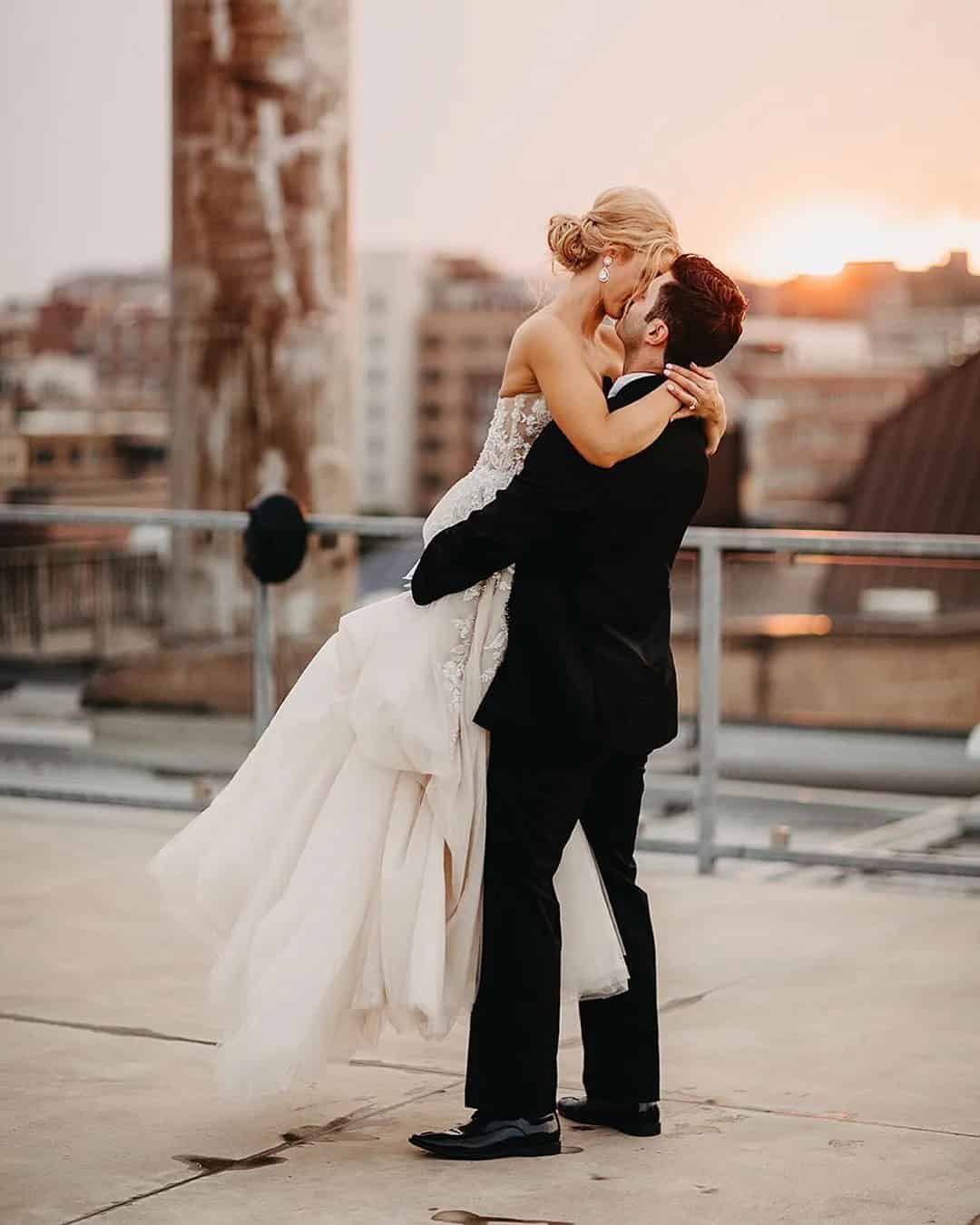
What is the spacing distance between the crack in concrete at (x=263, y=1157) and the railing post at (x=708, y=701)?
295 cm

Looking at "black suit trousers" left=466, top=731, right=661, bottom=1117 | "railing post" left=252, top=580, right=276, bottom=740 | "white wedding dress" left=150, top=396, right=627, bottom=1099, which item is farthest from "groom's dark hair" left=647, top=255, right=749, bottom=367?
"railing post" left=252, top=580, right=276, bottom=740

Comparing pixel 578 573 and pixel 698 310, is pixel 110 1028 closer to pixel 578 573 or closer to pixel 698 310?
pixel 578 573

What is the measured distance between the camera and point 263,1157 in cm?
424

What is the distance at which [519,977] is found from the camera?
4195 mm

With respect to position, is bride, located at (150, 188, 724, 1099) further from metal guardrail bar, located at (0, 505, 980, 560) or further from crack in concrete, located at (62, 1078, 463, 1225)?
metal guardrail bar, located at (0, 505, 980, 560)

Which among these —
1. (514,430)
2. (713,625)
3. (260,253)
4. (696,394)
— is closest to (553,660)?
(514,430)

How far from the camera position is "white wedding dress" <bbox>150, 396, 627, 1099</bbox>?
4172 millimetres

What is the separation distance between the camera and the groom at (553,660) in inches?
164

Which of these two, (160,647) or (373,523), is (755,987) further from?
(160,647)

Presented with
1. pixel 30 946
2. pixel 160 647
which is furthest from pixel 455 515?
pixel 160 647

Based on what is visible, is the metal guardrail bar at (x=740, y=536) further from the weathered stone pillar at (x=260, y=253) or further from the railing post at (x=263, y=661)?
the weathered stone pillar at (x=260, y=253)

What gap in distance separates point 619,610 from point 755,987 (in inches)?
79.2

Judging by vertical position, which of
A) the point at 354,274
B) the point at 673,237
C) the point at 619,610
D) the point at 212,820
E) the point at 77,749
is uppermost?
the point at 354,274

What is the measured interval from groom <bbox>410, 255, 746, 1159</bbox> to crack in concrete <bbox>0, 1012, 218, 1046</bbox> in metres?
1.09
